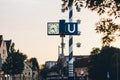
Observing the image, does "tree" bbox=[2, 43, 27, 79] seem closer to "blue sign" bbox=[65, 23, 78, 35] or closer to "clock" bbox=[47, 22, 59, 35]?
"clock" bbox=[47, 22, 59, 35]

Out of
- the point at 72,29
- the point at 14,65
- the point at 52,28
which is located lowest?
the point at 14,65

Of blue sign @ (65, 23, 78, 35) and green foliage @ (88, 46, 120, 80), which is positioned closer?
blue sign @ (65, 23, 78, 35)

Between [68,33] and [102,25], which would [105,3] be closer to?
[102,25]

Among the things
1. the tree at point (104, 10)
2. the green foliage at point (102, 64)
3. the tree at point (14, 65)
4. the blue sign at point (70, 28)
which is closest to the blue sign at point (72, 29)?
the blue sign at point (70, 28)

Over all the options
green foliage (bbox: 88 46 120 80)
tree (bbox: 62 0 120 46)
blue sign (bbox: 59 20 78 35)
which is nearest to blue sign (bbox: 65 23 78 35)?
blue sign (bbox: 59 20 78 35)

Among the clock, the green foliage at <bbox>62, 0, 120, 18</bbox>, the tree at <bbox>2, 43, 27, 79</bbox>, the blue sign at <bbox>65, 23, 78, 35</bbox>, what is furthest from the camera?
the tree at <bbox>2, 43, 27, 79</bbox>

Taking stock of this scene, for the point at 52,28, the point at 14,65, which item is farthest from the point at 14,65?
the point at 52,28

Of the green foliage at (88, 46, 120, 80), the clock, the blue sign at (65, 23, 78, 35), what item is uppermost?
the clock

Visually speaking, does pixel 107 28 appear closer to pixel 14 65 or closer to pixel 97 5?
pixel 97 5

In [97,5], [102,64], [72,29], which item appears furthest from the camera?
[102,64]

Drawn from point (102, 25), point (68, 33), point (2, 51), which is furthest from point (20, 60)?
point (102, 25)

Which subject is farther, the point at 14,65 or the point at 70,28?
the point at 14,65

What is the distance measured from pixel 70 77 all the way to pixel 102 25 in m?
6.54

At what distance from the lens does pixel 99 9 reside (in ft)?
56.4
